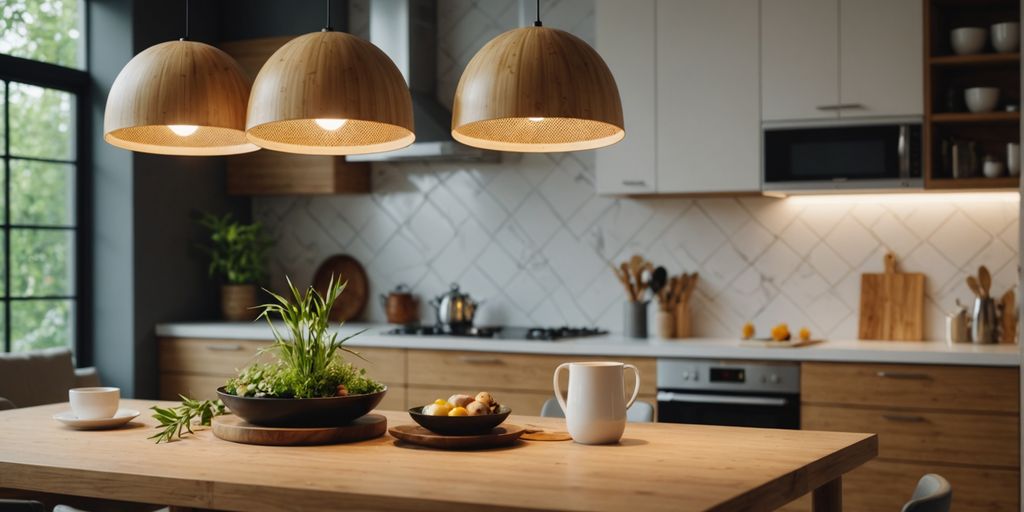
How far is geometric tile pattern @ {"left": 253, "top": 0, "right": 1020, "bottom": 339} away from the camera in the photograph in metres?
4.56

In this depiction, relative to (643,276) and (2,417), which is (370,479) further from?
(643,276)

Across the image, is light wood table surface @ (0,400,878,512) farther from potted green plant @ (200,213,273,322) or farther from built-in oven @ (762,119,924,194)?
potted green plant @ (200,213,273,322)

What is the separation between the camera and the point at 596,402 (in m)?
2.43

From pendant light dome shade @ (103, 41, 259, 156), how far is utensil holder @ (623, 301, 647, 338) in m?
2.29

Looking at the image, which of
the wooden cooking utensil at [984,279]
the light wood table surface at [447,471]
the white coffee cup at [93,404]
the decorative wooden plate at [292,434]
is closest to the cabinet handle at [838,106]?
the wooden cooking utensil at [984,279]

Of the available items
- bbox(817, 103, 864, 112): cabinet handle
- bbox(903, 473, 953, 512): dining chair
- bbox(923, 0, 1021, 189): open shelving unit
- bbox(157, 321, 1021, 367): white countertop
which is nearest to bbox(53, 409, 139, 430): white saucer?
bbox(157, 321, 1021, 367): white countertop

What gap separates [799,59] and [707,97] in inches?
15.3

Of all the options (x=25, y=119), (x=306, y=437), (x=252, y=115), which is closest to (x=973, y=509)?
(x=306, y=437)

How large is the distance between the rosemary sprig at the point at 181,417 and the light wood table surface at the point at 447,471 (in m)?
0.04

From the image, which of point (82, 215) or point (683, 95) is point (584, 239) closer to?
point (683, 95)

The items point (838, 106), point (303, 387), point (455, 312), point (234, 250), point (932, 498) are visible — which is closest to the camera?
point (932, 498)

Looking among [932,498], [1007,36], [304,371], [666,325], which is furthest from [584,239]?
[932,498]

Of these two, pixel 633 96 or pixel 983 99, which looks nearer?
pixel 983 99

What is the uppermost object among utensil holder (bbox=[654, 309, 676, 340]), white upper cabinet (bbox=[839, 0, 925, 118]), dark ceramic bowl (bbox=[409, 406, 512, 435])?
white upper cabinet (bbox=[839, 0, 925, 118])
